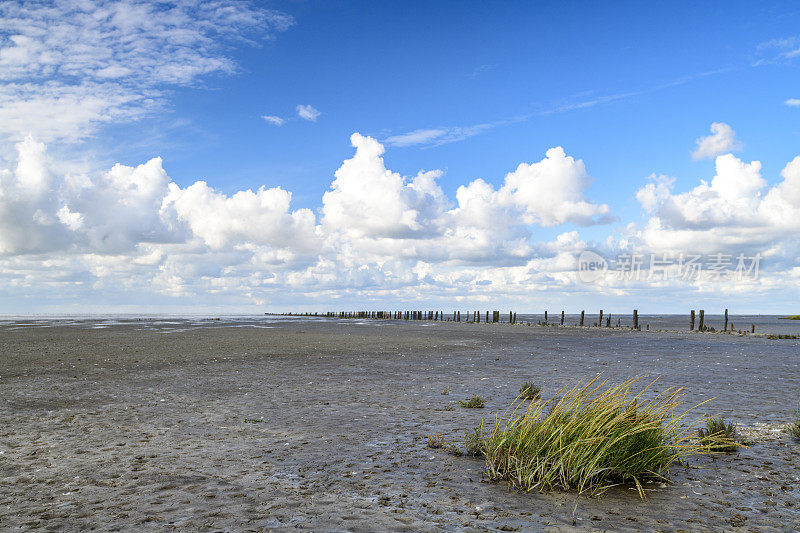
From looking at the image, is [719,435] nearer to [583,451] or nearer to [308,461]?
[583,451]

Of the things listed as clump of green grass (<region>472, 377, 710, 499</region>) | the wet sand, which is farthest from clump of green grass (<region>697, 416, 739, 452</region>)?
clump of green grass (<region>472, 377, 710, 499</region>)

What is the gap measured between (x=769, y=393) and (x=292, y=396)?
504 inches

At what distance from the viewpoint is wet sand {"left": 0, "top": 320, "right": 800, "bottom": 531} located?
5.86m

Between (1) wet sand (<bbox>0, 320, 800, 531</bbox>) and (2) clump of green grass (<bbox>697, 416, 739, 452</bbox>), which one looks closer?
(1) wet sand (<bbox>0, 320, 800, 531</bbox>)

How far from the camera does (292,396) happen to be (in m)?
14.0

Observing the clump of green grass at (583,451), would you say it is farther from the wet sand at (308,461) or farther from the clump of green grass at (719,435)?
the clump of green grass at (719,435)

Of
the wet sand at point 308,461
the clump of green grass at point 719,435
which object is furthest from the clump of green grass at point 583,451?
the clump of green grass at point 719,435

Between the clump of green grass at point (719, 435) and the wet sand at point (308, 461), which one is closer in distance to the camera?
the wet sand at point (308, 461)

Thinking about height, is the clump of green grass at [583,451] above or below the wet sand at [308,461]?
above

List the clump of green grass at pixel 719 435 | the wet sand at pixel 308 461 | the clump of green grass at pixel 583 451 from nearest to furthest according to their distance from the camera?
the wet sand at pixel 308 461 → the clump of green grass at pixel 583 451 → the clump of green grass at pixel 719 435

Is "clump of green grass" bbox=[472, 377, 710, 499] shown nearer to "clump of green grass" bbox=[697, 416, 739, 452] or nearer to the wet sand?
the wet sand

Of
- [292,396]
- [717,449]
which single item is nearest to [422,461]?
[717,449]

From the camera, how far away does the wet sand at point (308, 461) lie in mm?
5859

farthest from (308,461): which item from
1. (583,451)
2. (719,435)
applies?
(719,435)
